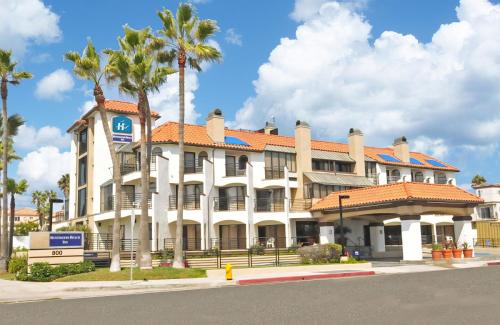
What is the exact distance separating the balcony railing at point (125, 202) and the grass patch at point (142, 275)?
47.5ft

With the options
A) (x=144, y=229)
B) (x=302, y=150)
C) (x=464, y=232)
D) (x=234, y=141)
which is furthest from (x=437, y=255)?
(x=234, y=141)

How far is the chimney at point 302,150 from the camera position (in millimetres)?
45925

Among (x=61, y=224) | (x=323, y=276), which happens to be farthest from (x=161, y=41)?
(x=61, y=224)

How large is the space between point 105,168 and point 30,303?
3032 cm

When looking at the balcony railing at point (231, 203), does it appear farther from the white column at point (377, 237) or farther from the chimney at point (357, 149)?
the chimney at point (357, 149)

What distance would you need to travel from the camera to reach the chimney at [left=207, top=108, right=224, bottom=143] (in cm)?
4353

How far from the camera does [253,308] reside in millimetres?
13570

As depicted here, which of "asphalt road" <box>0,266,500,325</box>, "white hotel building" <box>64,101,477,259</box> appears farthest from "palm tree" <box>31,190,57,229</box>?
"asphalt road" <box>0,266,500,325</box>

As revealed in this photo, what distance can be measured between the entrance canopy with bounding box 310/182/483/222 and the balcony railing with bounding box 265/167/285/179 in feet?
24.5

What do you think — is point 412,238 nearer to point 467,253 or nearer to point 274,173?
point 467,253

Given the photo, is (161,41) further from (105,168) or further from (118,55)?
(105,168)

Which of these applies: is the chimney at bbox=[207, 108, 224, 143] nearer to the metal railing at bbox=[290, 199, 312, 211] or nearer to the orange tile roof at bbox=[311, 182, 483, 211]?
the metal railing at bbox=[290, 199, 312, 211]

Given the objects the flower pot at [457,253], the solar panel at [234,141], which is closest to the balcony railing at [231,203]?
the solar panel at [234,141]

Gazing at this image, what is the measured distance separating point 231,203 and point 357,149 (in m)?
15.4
